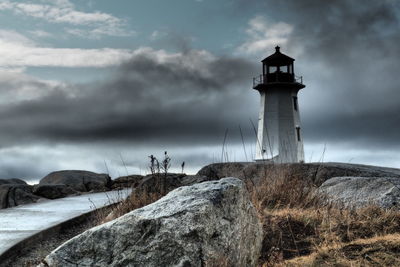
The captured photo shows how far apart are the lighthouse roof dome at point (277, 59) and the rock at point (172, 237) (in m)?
21.8

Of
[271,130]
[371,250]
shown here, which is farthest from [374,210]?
[271,130]

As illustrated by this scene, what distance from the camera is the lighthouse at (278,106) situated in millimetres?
24219

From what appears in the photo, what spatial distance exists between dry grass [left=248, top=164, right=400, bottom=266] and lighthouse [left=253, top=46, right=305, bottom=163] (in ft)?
58.3

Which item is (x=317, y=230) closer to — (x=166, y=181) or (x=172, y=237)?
(x=172, y=237)

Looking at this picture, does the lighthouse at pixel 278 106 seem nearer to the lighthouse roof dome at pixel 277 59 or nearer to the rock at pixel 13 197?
the lighthouse roof dome at pixel 277 59

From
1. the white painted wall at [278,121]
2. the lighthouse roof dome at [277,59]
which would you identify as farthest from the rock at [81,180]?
the lighthouse roof dome at [277,59]

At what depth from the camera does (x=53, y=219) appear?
707cm

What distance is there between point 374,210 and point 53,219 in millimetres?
4543

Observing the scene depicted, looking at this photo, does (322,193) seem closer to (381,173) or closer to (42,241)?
(381,173)

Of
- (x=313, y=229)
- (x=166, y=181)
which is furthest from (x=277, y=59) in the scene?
(x=313, y=229)

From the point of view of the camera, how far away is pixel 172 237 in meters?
3.30

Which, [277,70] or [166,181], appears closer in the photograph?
[166,181]

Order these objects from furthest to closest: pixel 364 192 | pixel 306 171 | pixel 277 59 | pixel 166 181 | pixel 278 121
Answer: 1. pixel 277 59
2. pixel 278 121
3. pixel 306 171
4. pixel 166 181
5. pixel 364 192

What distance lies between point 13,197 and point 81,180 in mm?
3817
